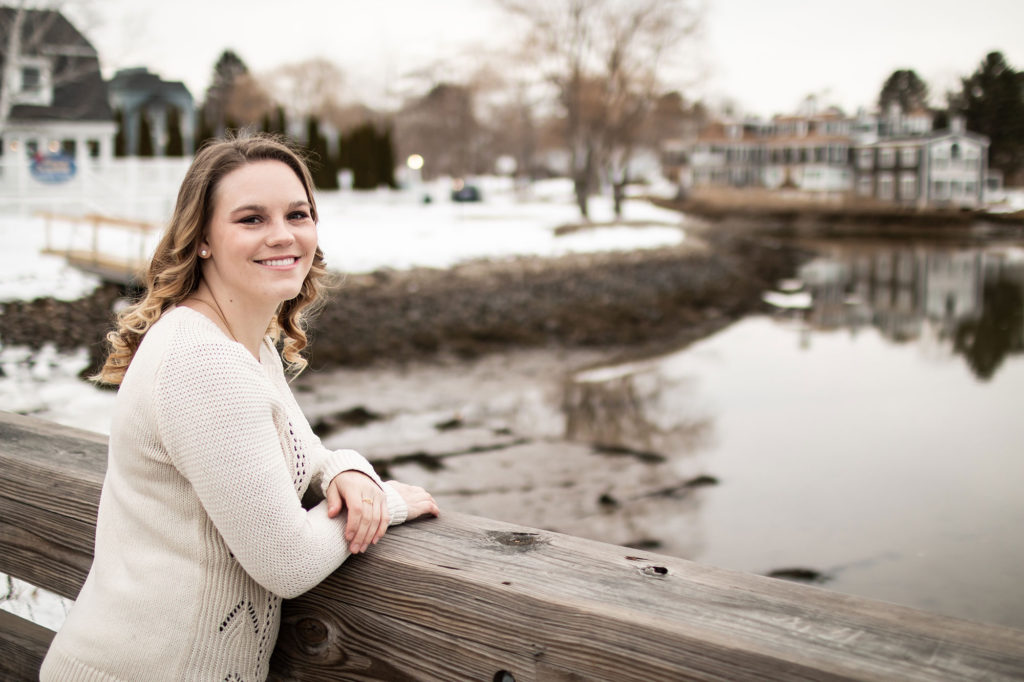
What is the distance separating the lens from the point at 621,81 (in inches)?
1173

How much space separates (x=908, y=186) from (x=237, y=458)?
1764 cm

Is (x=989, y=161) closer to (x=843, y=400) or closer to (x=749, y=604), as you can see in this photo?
(x=843, y=400)

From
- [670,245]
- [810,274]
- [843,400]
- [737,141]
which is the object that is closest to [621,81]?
[670,245]

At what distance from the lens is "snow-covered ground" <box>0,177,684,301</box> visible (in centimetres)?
1123

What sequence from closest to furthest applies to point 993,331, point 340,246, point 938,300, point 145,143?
1. point 993,331
2. point 938,300
3. point 340,246
4. point 145,143

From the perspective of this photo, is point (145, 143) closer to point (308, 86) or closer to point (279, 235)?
point (279, 235)

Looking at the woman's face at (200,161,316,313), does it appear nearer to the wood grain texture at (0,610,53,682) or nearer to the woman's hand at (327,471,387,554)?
the woman's hand at (327,471,387,554)

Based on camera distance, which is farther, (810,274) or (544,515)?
(810,274)

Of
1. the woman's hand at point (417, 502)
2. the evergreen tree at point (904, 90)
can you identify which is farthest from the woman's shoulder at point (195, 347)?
the evergreen tree at point (904, 90)

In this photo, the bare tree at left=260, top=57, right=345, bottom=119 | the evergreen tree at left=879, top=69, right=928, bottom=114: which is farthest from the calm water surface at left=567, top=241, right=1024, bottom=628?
the bare tree at left=260, top=57, right=345, bottom=119

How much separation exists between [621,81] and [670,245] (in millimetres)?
8540

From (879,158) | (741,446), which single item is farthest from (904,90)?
(741,446)

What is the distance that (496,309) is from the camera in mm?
14320

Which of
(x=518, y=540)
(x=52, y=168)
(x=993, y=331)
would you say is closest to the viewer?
(x=518, y=540)
